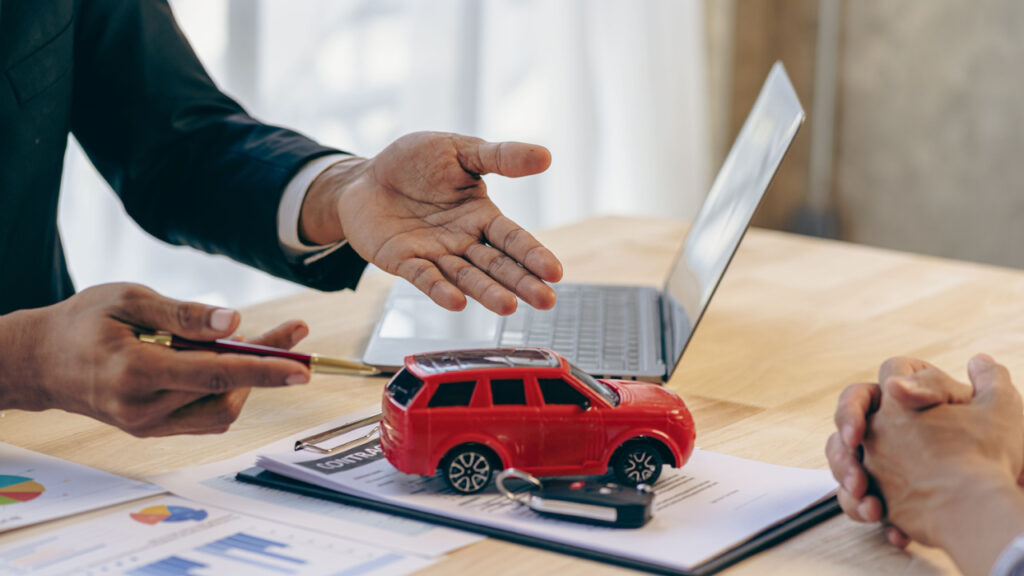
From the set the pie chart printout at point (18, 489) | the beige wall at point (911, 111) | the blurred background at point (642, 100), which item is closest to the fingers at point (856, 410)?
the pie chart printout at point (18, 489)

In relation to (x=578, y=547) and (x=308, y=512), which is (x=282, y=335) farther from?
(x=578, y=547)

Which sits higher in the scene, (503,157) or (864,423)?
(503,157)

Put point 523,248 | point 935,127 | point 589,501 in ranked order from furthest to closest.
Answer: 1. point 935,127
2. point 523,248
3. point 589,501

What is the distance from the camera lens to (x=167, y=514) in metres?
0.77

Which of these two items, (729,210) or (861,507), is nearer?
(861,507)

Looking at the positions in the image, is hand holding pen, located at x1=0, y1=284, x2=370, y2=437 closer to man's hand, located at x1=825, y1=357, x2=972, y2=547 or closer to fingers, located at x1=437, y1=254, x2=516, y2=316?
fingers, located at x1=437, y1=254, x2=516, y2=316

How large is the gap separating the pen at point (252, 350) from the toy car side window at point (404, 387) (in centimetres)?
2

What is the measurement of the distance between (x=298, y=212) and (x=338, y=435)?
38 cm

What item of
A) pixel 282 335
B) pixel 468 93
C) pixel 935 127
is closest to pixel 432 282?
pixel 282 335

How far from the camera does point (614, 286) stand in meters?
1.44

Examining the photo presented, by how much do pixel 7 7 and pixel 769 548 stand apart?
3.38 feet

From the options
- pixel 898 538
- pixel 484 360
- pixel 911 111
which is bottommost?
Answer: pixel 898 538

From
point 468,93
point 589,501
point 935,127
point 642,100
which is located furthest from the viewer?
point 935,127

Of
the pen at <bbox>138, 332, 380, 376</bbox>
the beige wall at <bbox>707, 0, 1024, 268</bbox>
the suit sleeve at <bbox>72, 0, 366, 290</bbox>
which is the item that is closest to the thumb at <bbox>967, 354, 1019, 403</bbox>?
the pen at <bbox>138, 332, 380, 376</bbox>
